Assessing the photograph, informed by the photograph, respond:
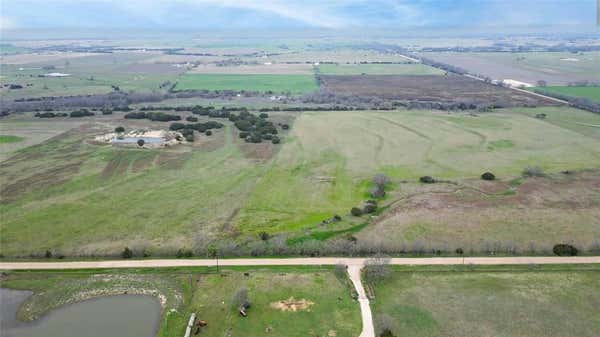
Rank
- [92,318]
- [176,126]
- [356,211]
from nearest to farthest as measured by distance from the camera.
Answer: [92,318] < [356,211] < [176,126]

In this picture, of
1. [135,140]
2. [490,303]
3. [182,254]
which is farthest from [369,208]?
[135,140]

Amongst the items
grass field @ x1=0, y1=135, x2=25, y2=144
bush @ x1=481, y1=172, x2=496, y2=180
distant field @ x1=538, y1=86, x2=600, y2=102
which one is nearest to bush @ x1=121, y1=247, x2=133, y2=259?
Answer: bush @ x1=481, y1=172, x2=496, y2=180

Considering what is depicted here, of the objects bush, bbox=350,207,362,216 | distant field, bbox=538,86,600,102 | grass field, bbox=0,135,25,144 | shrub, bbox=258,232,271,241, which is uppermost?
distant field, bbox=538,86,600,102

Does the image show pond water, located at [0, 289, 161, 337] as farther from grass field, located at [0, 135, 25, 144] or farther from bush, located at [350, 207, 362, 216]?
grass field, located at [0, 135, 25, 144]

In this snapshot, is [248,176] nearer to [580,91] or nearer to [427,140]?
[427,140]

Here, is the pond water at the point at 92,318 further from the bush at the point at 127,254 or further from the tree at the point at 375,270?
the tree at the point at 375,270

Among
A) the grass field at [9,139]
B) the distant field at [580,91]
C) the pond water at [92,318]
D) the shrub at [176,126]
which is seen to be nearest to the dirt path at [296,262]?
the pond water at [92,318]
